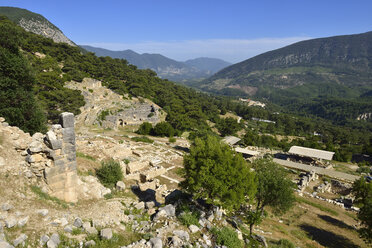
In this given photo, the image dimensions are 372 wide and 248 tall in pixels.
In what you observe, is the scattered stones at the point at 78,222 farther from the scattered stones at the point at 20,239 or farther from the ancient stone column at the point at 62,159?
the ancient stone column at the point at 62,159

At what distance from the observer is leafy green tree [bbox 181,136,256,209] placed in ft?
36.3

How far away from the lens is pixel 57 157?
364 inches

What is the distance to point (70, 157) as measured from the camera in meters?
9.68

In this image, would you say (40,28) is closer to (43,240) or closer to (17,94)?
(17,94)

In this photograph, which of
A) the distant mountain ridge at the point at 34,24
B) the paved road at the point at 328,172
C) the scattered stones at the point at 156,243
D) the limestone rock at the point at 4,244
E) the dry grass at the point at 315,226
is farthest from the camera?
the distant mountain ridge at the point at 34,24

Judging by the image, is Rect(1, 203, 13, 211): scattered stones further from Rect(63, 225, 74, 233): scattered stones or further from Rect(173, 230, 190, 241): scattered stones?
Rect(173, 230, 190, 241): scattered stones

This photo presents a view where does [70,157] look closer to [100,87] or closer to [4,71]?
[4,71]

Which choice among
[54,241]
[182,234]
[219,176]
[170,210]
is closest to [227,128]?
[219,176]

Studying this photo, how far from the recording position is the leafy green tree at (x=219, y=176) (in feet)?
36.3

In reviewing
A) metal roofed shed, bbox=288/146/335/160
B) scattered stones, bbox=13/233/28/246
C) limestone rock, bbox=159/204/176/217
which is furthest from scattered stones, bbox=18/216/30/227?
metal roofed shed, bbox=288/146/335/160

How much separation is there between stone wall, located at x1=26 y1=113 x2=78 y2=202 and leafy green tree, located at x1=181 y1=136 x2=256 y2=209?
616 centimetres

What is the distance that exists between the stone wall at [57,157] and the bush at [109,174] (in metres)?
4.63

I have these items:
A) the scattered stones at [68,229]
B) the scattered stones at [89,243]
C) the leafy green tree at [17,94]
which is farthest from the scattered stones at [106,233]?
the leafy green tree at [17,94]

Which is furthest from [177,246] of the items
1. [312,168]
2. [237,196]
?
[312,168]
